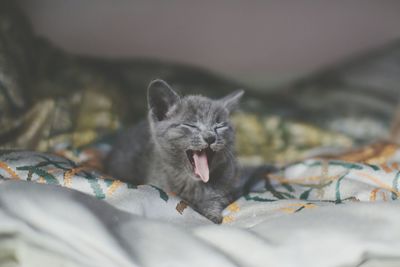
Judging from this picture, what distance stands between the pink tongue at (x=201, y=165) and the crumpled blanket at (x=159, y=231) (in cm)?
9

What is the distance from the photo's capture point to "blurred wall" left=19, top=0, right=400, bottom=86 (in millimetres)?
1885

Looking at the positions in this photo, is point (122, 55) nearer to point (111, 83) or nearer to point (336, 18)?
point (111, 83)

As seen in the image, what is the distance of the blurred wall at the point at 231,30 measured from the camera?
188 cm

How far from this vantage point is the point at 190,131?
3.46ft

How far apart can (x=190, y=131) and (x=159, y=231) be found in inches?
12.2

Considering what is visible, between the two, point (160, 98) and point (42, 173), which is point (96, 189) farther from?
point (160, 98)

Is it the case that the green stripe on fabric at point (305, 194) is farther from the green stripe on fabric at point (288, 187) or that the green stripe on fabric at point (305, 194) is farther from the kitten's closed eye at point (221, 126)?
the kitten's closed eye at point (221, 126)

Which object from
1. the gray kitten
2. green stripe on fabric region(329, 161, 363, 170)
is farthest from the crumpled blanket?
green stripe on fabric region(329, 161, 363, 170)

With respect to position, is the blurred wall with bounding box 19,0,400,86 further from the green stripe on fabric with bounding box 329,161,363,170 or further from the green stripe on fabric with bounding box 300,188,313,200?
the green stripe on fabric with bounding box 300,188,313,200

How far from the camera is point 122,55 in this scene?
1.97 meters

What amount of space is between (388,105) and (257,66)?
0.58 m

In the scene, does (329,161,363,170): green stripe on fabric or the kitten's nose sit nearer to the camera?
the kitten's nose

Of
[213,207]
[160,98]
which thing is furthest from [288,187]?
[160,98]

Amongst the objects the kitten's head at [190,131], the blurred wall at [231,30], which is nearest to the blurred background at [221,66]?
the blurred wall at [231,30]
